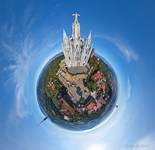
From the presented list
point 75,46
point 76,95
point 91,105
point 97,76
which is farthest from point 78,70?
point 91,105

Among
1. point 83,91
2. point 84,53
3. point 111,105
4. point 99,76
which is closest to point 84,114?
point 83,91

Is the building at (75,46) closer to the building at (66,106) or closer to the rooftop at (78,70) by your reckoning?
the rooftop at (78,70)

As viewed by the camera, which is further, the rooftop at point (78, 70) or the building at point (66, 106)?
the rooftop at point (78, 70)

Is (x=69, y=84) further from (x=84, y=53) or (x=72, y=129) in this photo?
(x=72, y=129)

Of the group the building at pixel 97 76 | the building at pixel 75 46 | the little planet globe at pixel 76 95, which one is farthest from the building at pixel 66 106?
the building at pixel 75 46

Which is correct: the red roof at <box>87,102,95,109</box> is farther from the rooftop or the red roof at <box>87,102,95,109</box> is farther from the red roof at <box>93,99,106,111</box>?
the rooftop

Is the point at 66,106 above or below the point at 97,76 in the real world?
below

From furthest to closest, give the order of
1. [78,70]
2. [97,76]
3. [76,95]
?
1. [97,76]
2. [76,95]
3. [78,70]

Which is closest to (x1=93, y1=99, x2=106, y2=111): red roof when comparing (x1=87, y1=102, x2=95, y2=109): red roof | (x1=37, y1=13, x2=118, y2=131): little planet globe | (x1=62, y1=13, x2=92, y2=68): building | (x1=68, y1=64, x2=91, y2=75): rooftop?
(x1=37, y1=13, x2=118, y2=131): little planet globe

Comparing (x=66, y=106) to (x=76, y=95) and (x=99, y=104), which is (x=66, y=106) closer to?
(x=76, y=95)
